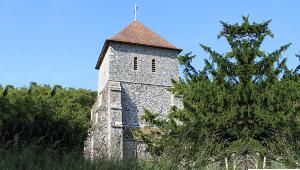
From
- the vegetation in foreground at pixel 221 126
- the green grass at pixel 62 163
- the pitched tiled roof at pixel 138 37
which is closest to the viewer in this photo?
the green grass at pixel 62 163

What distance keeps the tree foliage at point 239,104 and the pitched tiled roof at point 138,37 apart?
726 inches

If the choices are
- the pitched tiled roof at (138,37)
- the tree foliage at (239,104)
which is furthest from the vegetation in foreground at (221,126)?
the pitched tiled roof at (138,37)

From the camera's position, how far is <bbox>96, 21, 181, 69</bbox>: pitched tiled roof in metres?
31.2

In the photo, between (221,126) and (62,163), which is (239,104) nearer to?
(221,126)

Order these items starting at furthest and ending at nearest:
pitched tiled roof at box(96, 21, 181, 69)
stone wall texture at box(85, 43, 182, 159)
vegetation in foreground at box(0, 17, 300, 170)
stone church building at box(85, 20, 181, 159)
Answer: pitched tiled roof at box(96, 21, 181, 69), stone church building at box(85, 20, 181, 159), stone wall texture at box(85, 43, 182, 159), vegetation in foreground at box(0, 17, 300, 170)

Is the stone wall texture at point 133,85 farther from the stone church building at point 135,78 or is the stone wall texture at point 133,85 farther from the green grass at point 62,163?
the green grass at point 62,163

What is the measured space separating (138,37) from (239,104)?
23517 millimetres

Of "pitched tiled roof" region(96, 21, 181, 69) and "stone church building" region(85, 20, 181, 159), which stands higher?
"pitched tiled roof" region(96, 21, 181, 69)

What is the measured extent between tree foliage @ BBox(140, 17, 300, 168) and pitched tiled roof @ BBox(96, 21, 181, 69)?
60.5ft

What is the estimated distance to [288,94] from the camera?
10992 mm

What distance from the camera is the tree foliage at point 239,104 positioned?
293 inches

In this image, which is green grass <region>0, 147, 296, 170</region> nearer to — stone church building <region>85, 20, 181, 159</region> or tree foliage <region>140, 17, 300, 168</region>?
tree foliage <region>140, 17, 300, 168</region>

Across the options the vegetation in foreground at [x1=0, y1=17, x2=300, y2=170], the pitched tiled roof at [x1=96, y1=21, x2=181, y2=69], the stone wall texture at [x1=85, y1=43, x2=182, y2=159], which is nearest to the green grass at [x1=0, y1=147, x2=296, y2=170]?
the vegetation in foreground at [x1=0, y1=17, x2=300, y2=170]

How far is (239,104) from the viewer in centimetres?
916
